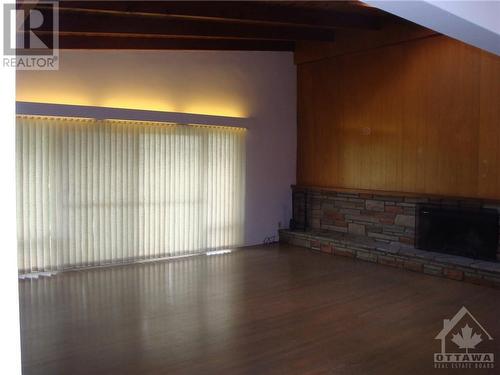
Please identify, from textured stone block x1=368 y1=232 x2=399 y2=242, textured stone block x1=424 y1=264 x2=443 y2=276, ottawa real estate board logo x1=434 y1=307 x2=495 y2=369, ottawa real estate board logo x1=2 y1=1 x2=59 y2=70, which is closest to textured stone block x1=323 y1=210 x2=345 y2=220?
textured stone block x1=368 y1=232 x2=399 y2=242

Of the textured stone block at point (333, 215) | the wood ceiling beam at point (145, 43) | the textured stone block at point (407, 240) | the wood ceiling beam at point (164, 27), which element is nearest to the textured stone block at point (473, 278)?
the textured stone block at point (407, 240)

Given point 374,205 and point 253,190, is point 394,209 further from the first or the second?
point 253,190

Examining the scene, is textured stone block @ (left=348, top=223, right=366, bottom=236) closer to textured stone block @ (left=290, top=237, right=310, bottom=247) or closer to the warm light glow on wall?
textured stone block @ (left=290, top=237, right=310, bottom=247)

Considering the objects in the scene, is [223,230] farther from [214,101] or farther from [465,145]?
[465,145]

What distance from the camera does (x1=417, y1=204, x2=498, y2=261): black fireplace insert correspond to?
563cm

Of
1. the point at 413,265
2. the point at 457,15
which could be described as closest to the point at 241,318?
the point at 413,265

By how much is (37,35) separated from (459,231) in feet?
19.4

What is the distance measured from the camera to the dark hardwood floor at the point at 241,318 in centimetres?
327

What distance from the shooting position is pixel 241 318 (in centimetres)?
418

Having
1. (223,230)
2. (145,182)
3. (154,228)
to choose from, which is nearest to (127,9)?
(145,182)

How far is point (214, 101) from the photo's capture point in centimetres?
710

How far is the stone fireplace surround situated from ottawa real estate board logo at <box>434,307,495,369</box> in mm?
1388

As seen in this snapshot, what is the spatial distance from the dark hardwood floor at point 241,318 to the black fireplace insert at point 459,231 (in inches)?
24.7

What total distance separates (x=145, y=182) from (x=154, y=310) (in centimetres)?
238
